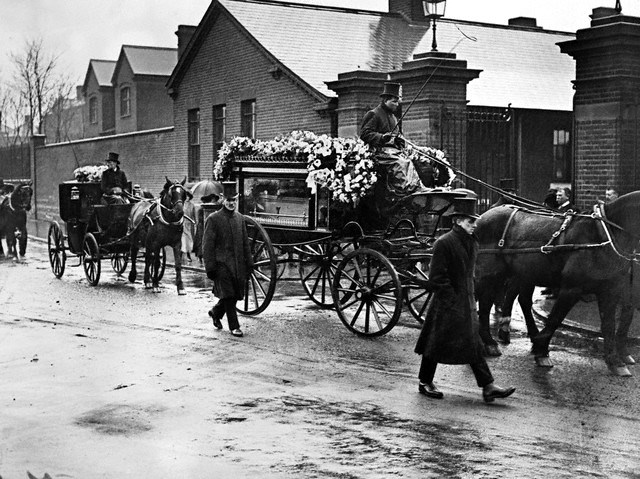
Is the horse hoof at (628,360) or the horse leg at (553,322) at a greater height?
the horse leg at (553,322)

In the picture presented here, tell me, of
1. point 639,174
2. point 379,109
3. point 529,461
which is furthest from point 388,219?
point 529,461

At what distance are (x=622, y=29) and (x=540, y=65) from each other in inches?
539

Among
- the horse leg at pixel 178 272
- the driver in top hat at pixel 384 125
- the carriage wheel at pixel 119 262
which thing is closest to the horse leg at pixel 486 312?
the driver in top hat at pixel 384 125

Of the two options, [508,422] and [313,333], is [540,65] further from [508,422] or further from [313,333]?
[508,422]

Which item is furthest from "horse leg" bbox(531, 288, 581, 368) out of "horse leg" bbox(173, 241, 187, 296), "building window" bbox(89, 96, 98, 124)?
"building window" bbox(89, 96, 98, 124)

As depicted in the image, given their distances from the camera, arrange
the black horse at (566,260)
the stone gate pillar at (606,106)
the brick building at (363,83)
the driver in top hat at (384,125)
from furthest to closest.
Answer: the brick building at (363,83)
the stone gate pillar at (606,106)
the driver in top hat at (384,125)
the black horse at (566,260)

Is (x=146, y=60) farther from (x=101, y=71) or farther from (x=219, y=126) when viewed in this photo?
(x=219, y=126)

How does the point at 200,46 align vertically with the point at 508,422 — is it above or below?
above

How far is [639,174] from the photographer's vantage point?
13586 mm

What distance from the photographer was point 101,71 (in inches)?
2217

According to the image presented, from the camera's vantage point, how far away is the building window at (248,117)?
25923mm

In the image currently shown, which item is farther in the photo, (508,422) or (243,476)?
(508,422)

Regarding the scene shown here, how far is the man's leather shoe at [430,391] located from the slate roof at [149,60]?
146 ft

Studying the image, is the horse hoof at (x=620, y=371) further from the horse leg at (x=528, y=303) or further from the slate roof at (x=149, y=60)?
the slate roof at (x=149, y=60)
